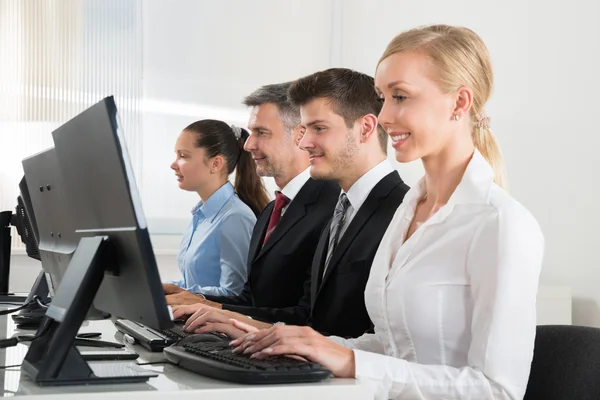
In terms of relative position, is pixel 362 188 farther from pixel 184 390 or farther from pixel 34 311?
pixel 184 390

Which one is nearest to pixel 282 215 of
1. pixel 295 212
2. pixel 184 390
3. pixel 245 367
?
pixel 295 212

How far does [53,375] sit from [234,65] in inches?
196

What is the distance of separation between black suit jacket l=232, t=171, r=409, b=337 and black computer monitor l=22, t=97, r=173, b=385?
0.94 m

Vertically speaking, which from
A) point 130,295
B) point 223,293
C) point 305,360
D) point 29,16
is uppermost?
point 29,16

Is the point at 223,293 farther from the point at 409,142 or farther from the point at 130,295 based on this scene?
the point at 130,295

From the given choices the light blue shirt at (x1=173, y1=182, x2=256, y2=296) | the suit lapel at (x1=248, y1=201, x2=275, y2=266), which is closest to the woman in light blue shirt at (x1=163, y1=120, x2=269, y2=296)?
the light blue shirt at (x1=173, y1=182, x2=256, y2=296)

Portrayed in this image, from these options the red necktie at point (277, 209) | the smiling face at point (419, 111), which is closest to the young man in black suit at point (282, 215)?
the red necktie at point (277, 209)

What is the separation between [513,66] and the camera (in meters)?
4.25

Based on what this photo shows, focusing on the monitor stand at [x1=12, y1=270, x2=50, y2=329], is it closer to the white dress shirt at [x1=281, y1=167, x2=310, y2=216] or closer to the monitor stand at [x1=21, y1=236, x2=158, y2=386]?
the monitor stand at [x1=21, y1=236, x2=158, y2=386]

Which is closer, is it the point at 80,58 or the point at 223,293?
the point at 223,293

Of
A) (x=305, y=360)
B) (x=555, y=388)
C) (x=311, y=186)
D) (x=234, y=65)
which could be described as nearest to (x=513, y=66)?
(x=311, y=186)

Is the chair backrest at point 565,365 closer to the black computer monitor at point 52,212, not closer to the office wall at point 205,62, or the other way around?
the black computer monitor at point 52,212

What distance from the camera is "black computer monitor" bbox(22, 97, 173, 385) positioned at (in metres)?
1.29

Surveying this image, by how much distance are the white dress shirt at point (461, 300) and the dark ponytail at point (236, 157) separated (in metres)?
1.88
